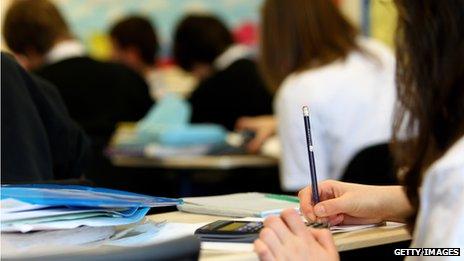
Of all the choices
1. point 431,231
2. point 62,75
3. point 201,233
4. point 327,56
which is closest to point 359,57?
point 327,56

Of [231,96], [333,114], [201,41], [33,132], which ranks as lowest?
[33,132]

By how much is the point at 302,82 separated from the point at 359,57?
0.76 ft

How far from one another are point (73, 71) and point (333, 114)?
153 cm

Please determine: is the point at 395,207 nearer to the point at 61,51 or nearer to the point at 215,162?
the point at 215,162

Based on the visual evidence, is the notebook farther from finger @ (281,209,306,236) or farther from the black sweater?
the black sweater

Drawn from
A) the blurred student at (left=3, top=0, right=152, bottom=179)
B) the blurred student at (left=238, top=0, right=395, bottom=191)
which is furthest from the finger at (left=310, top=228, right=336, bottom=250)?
the blurred student at (left=3, top=0, right=152, bottom=179)

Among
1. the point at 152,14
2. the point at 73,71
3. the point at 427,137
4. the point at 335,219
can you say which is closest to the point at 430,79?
the point at 427,137

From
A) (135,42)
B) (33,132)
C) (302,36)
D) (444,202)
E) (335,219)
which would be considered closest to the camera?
(444,202)

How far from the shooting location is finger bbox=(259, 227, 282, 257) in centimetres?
100

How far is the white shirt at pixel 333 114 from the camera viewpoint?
107 inches

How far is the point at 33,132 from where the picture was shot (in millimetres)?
1781

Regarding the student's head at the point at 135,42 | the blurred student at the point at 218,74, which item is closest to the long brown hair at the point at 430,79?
the blurred student at the point at 218,74

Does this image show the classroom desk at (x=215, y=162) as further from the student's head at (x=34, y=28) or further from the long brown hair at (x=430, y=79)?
the long brown hair at (x=430, y=79)

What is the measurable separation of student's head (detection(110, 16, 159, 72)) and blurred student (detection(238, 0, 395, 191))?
7.28ft
